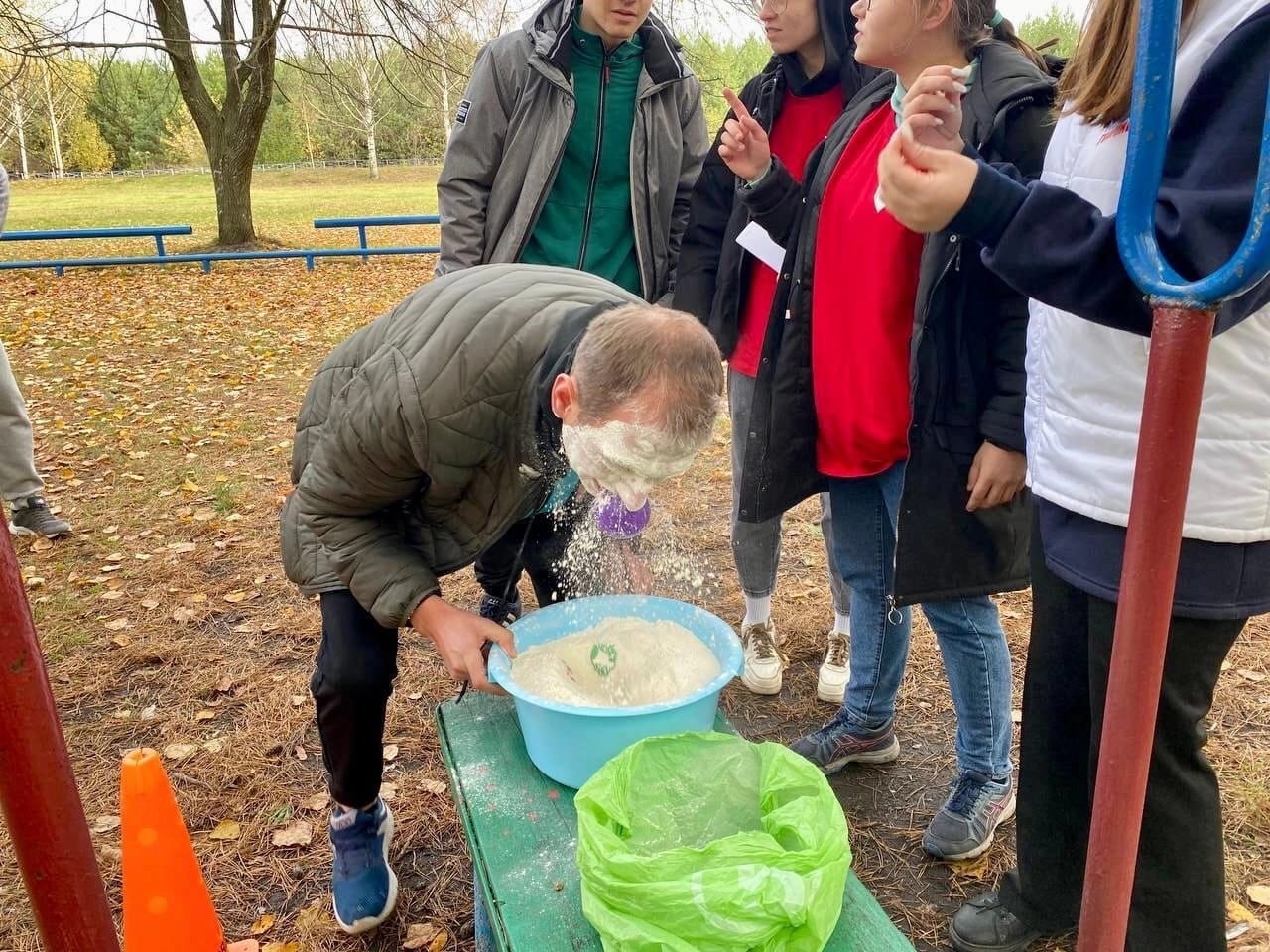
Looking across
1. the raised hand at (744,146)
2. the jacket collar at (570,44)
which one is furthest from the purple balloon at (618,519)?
the jacket collar at (570,44)

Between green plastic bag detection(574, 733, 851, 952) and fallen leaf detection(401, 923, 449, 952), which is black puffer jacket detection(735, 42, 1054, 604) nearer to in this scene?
green plastic bag detection(574, 733, 851, 952)

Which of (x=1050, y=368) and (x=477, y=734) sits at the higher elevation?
(x=1050, y=368)

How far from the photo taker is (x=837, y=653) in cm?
288

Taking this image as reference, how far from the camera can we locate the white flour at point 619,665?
1790mm

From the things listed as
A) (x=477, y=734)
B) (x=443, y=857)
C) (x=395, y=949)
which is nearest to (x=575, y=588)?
(x=477, y=734)

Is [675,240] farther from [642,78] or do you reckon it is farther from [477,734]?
[477,734]

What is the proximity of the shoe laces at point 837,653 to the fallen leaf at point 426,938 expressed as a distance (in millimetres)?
1364

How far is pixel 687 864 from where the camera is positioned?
1253mm

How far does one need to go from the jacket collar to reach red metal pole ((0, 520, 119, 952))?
2.28 m

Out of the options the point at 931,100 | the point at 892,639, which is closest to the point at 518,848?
the point at 892,639

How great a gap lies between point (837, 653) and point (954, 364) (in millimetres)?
1305

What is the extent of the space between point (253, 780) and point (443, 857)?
65 cm

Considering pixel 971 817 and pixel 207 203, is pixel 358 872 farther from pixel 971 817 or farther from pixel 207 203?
pixel 207 203

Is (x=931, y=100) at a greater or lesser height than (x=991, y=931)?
greater
